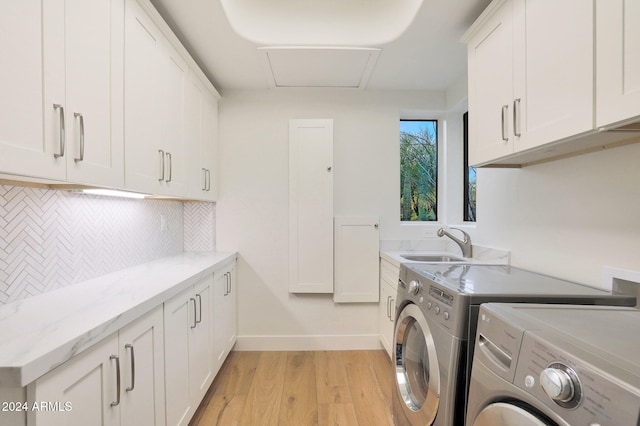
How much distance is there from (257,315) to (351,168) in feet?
5.25

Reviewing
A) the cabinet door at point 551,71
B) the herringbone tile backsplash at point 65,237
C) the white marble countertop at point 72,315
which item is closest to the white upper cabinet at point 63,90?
the herringbone tile backsplash at point 65,237

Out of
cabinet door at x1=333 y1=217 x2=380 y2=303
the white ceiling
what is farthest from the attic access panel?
cabinet door at x1=333 y1=217 x2=380 y2=303

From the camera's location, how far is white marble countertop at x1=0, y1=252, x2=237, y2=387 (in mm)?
708

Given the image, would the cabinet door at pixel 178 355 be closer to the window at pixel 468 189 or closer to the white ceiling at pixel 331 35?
the white ceiling at pixel 331 35

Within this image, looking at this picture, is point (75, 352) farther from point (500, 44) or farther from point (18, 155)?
point (500, 44)

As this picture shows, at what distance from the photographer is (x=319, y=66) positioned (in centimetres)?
229

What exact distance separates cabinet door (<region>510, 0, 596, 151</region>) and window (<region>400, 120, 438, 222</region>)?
64.3 inches

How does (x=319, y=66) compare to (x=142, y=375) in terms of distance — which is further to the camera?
(x=319, y=66)

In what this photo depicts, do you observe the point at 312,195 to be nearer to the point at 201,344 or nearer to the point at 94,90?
the point at 201,344

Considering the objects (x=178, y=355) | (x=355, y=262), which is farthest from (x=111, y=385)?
(x=355, y=262)

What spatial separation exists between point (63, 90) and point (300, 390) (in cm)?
211

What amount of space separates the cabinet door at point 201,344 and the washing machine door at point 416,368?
112 centimetres

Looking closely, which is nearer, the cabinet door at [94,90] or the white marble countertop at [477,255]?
the cabinet door at [94,90]

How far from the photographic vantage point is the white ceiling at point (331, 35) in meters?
1.71
